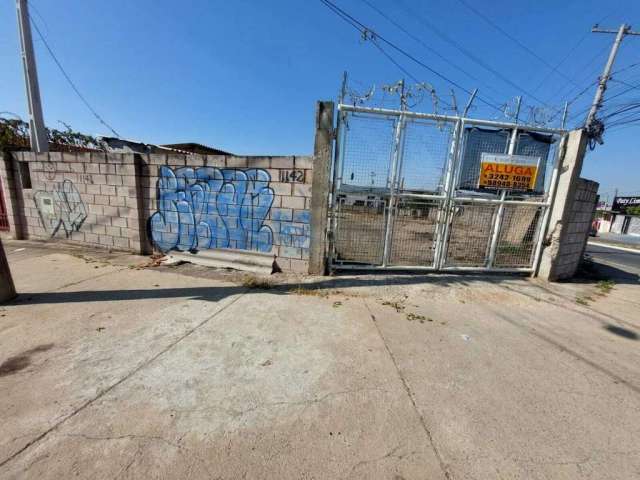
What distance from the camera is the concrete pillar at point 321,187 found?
15.5 ft

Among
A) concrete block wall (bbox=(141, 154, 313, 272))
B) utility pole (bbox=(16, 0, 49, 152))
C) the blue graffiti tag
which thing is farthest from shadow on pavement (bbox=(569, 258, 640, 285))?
utility pole (bbox=(16, 0, 49, 152))

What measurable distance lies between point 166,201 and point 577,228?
9.38m

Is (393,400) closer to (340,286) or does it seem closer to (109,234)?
(340,286)

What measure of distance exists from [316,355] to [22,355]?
286cm

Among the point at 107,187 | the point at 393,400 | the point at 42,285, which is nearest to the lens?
the point at 393,400

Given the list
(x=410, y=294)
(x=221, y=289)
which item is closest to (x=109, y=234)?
(x=221, y=289)

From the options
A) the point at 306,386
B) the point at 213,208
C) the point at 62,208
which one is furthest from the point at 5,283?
the point at 306,386

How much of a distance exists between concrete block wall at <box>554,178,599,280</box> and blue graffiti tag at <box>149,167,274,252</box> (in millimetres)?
6374

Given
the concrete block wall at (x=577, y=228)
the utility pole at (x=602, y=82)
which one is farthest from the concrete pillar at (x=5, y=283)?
the utility pole at (x=602, y=82)

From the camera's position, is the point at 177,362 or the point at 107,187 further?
the point at 107,187

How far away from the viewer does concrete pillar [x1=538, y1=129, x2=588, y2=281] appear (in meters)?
5.21

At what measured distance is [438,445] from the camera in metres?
1.80

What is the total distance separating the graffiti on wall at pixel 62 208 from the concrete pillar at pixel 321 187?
6013 mm

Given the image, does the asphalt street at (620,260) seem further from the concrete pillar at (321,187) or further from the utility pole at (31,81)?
the utility pole at (31,81)
